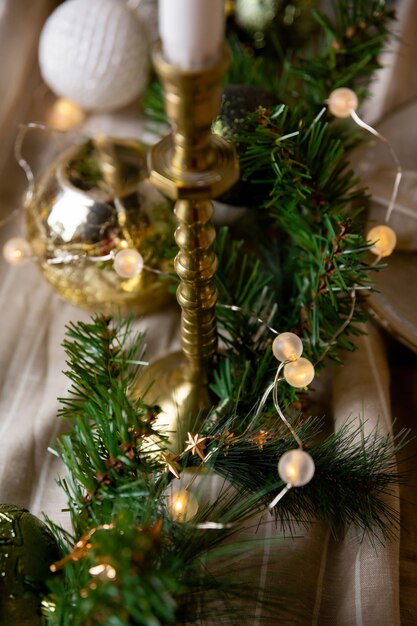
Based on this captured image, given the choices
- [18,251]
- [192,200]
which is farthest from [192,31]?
[18,251]

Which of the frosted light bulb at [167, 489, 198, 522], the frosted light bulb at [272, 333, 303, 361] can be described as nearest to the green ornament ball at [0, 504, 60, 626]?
the frosted light bulb at [167, 489, 198, 522]

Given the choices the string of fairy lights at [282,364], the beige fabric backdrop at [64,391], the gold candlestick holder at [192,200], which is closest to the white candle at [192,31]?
the gold candlestick holder at [192,200]

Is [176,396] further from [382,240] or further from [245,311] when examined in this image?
[382,240]

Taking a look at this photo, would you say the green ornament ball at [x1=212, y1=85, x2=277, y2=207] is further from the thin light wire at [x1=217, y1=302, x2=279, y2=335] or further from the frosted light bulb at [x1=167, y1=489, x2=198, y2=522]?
the frosted light bulb at [x1=167, y1=489, x2=198, y2=522]

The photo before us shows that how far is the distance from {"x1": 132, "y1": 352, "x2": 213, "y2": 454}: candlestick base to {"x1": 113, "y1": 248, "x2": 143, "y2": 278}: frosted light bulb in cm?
7

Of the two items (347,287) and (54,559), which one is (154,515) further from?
(347,287)

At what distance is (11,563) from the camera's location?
0.31 m

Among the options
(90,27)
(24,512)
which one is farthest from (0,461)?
(90,27)

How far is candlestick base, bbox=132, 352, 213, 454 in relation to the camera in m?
0.42

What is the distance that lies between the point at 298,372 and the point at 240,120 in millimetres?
186

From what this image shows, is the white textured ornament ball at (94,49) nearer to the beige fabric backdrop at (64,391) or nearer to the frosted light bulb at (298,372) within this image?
the beige fabric backdrop at (64,391)

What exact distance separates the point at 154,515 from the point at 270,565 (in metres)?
0.12

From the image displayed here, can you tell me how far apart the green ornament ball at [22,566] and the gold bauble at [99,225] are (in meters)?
0.20

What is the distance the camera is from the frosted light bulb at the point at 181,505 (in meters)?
0.33
